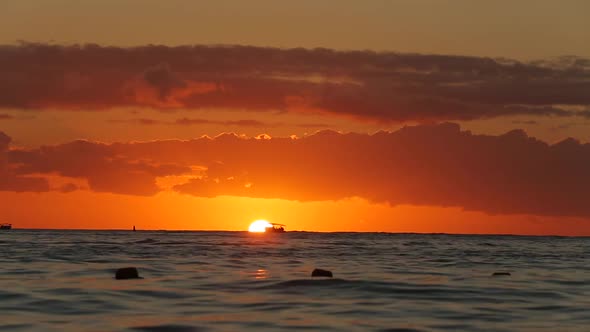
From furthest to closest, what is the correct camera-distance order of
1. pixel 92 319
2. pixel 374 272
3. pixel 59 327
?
pixel 374 272 → pixel 92 319 → pixel 59 327

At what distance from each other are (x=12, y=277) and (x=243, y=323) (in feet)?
77.8

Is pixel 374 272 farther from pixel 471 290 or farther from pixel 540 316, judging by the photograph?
pixel 540 316

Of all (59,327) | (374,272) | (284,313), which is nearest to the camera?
(59,327)

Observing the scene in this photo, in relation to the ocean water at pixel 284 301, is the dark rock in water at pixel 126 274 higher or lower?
higher

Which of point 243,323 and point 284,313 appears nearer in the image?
point 243,323

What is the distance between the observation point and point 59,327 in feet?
98.3

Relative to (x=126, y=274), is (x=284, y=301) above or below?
below

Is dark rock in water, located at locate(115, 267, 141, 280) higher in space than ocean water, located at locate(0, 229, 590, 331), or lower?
higher

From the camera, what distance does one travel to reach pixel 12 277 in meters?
50.7

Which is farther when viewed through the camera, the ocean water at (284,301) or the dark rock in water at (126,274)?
the dark rock in water at (126,274)

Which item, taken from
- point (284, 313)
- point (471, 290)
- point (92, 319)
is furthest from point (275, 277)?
point (92, 319)

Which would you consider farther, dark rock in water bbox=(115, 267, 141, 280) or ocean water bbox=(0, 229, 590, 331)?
dark rock in water bbox=(115, 267, 141, 280)

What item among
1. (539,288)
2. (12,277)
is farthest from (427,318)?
(12,277)

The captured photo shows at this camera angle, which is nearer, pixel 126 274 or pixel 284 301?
pixel 284 301
